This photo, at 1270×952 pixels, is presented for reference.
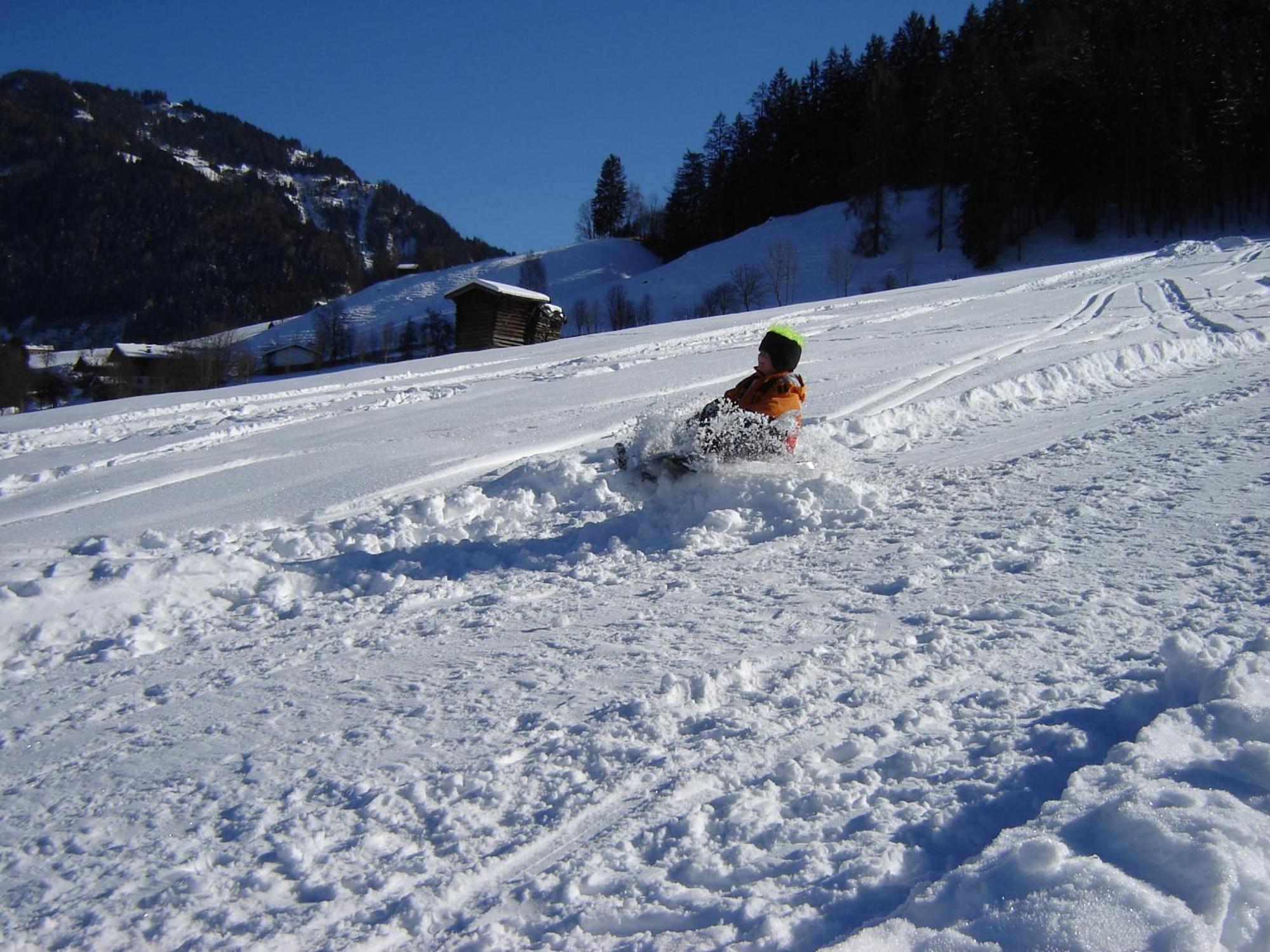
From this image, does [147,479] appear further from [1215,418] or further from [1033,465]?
[1215,418]

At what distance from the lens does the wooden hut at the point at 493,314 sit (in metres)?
30.8

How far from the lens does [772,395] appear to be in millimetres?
5953

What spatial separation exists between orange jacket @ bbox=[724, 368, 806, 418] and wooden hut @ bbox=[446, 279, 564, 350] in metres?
25.8

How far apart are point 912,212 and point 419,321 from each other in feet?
129

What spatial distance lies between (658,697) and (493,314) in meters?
29.3

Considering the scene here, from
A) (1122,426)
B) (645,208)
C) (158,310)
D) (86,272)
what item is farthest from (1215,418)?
(86,272)

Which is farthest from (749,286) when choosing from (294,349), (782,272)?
(294,349)

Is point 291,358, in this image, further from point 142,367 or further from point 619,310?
point 619,310

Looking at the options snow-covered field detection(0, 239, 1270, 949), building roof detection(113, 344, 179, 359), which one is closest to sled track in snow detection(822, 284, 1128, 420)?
snow-covered field detection(0, 239, 1270, 949)

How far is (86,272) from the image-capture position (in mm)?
123000

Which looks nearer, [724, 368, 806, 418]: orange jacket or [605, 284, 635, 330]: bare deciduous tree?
[724, 368, 806, 418]: orange jacket

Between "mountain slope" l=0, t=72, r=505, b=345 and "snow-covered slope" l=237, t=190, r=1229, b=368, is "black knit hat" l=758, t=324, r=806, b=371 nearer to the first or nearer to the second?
"snow-covered slope" l=237, t=190, r=1229, b=368

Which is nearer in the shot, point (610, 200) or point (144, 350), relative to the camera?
point (144, 350)

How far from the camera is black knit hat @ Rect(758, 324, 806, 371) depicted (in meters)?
5.93
